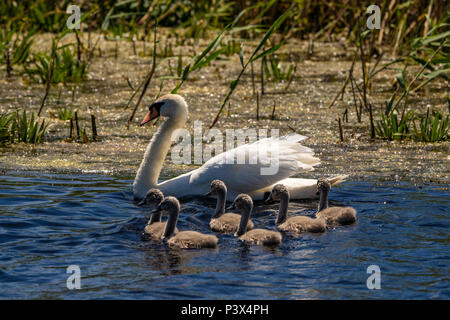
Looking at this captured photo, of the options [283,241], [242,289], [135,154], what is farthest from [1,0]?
[242,289]

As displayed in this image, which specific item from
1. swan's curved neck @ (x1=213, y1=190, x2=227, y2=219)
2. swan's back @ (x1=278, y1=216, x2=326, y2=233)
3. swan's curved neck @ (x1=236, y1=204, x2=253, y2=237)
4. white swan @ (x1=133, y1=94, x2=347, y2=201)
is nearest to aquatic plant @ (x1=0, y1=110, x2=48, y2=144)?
white swan @ (x1=133, y1=94, x2=347, y2=201)

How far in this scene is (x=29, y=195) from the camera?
6.51m

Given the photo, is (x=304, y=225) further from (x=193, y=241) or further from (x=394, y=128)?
(x=394, y=128)

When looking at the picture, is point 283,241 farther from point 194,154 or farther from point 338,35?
point 338,35

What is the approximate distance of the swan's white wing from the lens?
6461 mm

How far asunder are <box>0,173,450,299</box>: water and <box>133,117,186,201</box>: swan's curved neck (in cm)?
15

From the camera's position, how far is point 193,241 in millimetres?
5242

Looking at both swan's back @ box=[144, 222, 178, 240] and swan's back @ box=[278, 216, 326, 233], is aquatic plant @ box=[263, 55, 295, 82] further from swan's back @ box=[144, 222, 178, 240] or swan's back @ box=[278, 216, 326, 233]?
swan's back @ box=[144, 222, 178, 240]

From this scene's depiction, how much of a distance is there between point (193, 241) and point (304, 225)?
0.82 m

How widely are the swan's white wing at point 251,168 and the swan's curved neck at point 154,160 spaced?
33 centimetres

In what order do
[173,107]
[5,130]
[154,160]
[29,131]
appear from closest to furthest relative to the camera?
[154,160] < [173,107] < [5,130] < [29,131]

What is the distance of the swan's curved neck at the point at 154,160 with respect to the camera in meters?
6.54

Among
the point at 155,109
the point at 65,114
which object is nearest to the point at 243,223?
the point at 155,109

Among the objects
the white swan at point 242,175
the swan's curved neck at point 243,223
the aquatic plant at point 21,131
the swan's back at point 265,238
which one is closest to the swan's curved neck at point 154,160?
the white swan at point 242,175
